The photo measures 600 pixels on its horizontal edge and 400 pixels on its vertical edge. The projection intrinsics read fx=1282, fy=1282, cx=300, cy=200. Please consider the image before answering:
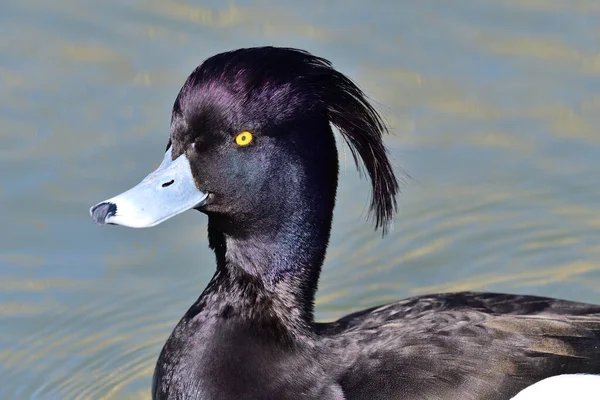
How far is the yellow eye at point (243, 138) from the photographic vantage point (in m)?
5.04

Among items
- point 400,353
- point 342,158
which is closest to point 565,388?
point 400,353

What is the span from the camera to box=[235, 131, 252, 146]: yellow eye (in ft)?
16.5

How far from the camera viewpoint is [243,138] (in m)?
5.05

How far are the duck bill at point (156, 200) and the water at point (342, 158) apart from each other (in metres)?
1.74

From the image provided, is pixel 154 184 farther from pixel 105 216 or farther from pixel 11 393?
pixel 11 393

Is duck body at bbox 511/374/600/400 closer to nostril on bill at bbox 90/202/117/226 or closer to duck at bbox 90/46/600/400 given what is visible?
duck at bbox 90/46/600/400

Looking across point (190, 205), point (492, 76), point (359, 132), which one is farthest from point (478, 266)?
point (190, 205)

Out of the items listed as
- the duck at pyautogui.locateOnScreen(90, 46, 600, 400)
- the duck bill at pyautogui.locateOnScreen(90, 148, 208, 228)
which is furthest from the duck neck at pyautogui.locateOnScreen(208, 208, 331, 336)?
the duck bill at pyautogui.locateOnScreen(90, 148, 208, 228)

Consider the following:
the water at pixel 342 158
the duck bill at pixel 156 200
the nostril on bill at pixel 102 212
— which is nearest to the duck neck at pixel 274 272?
the duck bill at pixel 156 200

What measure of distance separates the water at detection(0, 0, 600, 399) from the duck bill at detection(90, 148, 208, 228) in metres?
1.74

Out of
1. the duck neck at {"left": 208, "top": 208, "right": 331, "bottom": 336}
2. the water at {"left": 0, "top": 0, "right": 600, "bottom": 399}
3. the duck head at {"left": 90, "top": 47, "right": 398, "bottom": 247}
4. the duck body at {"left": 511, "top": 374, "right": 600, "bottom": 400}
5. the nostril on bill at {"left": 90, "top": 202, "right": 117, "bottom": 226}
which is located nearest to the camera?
the nostril on bill at {"left": 90, "top": 202, "right": 117, "bottom": 226}

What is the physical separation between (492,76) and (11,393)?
144 inches

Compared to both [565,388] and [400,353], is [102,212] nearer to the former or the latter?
[400,353]

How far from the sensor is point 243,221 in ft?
17.1
